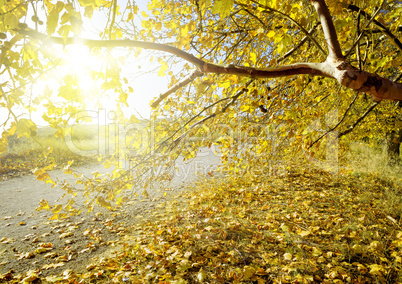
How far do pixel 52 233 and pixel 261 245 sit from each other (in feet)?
13.8

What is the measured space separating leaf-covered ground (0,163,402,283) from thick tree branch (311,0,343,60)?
2.58 m

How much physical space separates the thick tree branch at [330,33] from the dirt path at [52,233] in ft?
7.34

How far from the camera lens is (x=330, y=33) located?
125cm

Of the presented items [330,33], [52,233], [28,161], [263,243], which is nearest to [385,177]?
[263,243]

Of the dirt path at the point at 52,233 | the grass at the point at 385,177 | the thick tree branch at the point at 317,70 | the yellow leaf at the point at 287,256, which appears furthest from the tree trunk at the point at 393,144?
the thick tree branch at the point at 317,70

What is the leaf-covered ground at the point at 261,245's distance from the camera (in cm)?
260

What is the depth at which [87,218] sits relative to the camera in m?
4.91

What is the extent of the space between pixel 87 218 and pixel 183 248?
9.89 ft

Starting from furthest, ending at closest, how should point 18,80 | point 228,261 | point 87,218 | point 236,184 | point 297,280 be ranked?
point 236,184
point 87,218
point 228,261
point 297,280
point 18,80

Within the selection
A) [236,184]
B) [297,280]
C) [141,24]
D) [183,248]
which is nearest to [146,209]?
[183,248]

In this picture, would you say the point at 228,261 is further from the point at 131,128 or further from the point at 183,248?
the point at 131,128

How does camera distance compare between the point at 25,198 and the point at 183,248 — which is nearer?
the point at 183,248

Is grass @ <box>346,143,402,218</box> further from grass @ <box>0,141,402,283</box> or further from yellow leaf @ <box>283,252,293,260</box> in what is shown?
yellow leaf @ <box>283,252,293,260</box>

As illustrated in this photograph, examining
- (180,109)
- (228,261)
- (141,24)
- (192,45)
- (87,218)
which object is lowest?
(87,218)
